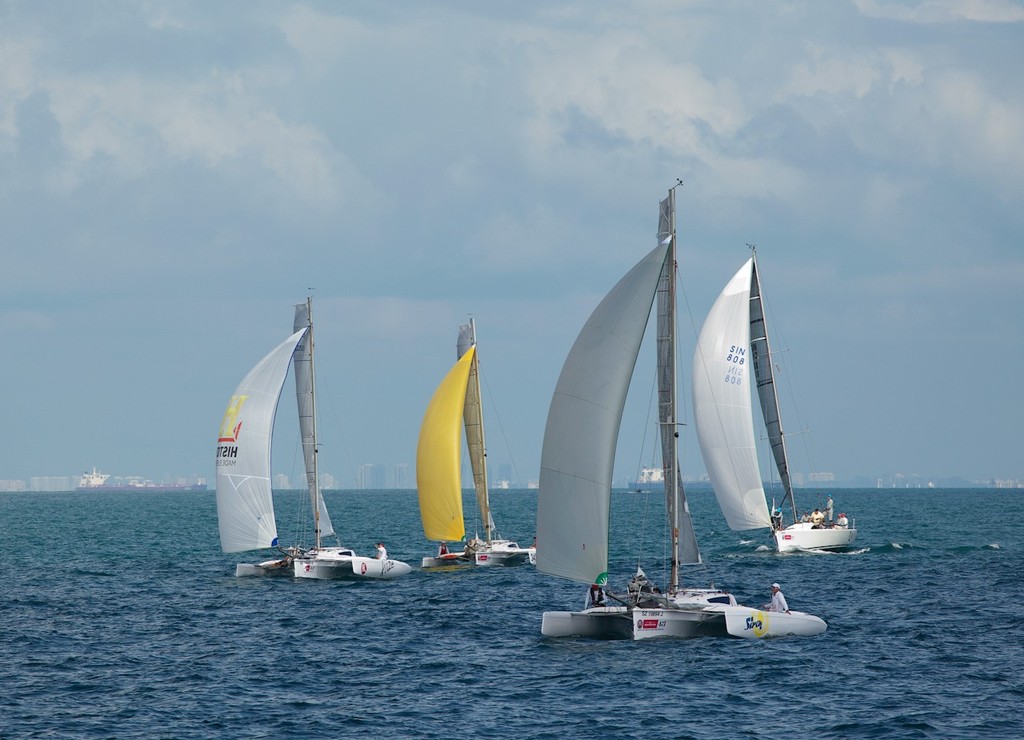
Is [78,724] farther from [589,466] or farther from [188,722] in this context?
[589,466]

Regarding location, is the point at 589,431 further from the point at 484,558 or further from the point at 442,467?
the point at 484,558

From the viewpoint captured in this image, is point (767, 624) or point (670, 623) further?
point (767, 624)

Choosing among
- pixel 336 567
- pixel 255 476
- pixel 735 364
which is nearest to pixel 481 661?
pixel 336 567

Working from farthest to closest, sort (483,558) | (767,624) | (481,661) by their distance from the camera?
(483,558), (767,624), (481,661)

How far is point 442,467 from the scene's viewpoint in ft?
192

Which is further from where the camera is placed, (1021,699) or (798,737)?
(1021,699)

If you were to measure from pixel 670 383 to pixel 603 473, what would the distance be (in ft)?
12.0

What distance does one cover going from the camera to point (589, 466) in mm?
34312

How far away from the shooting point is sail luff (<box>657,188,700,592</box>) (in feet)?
118

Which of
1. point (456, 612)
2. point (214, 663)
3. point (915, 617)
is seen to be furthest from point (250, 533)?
point (915, 617)

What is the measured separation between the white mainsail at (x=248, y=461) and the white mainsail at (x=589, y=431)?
20614 mm

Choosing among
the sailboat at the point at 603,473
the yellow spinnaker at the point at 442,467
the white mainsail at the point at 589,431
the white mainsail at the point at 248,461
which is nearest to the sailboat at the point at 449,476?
the yellow spinnaker at the point at 442,467

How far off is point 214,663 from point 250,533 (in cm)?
1817

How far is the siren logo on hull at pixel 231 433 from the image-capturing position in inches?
2063
